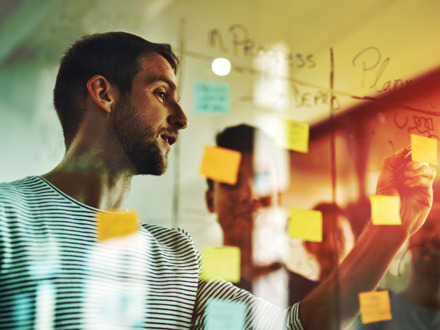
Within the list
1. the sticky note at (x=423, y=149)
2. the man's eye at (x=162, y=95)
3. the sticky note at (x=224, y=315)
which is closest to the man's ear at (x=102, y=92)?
the man's eye at (x=162, y=95)

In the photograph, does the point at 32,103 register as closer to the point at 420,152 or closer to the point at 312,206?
the point at 312,206

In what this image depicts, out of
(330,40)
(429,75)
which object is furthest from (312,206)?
(429,75)

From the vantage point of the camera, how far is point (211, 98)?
114 cm

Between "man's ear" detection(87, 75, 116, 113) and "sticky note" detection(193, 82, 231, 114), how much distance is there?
22 centimetres

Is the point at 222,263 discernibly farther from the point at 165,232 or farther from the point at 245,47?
the point at 245,47

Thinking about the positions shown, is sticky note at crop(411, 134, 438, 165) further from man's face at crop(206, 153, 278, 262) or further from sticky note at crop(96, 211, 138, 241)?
sticky note at crop(96, 211, 138, 241)

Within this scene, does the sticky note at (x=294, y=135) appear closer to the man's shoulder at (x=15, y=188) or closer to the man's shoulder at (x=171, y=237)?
the man's shoulder at (x=171, y=237)

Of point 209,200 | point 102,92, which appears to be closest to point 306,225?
point 209,200

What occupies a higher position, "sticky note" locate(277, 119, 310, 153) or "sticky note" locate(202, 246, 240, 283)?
"sticky note" locate(277, 119, 310, 153)

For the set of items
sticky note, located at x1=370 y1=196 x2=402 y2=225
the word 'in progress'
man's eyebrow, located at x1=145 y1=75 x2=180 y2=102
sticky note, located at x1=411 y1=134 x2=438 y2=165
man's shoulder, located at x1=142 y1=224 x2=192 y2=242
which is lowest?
man's shoulder, located at x1=142 y1=224 x2=192 y2=242

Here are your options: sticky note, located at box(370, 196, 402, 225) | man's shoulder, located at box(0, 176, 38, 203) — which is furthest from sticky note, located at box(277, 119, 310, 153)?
man's shoulder, located at box(0, 176, 38, 203)

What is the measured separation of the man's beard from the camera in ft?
3.35

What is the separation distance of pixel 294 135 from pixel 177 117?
0.37 m

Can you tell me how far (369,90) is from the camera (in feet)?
4.57
